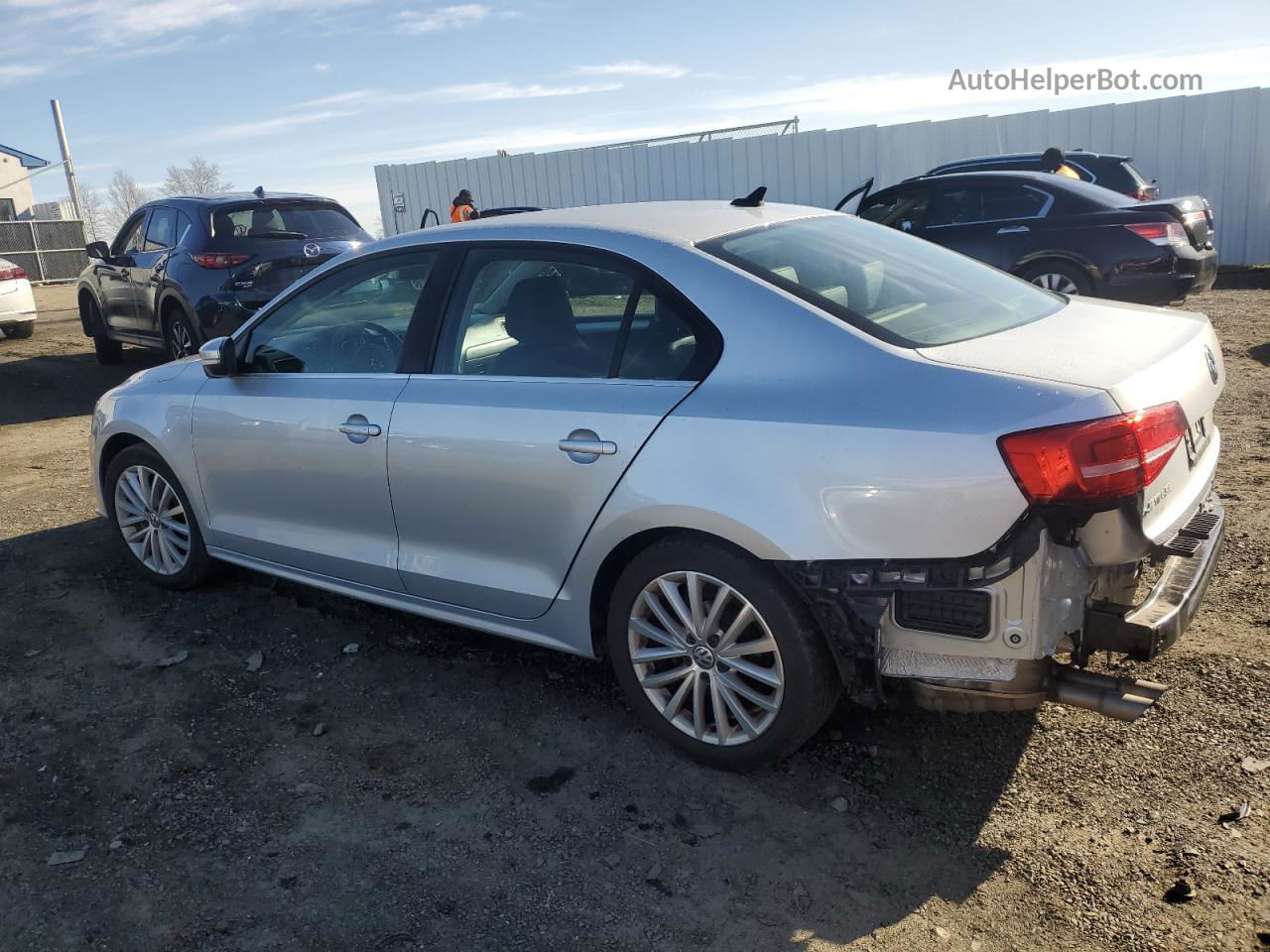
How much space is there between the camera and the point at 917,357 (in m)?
2.88

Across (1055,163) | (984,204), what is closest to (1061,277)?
(984,204)

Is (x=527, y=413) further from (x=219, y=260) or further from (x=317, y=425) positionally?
(x=219, y=260)

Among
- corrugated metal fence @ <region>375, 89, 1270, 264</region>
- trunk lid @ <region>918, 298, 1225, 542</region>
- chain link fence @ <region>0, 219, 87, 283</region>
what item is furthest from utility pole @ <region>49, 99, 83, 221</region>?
trunk lid @ <region>918, 298, 1225, 542</region>

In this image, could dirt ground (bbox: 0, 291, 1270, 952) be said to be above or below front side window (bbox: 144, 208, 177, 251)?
below

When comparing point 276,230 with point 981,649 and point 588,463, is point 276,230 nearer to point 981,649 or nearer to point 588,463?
point 588,463

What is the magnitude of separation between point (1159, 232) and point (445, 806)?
8778 mm

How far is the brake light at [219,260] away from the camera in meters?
9.30

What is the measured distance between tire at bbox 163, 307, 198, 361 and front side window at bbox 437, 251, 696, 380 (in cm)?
660

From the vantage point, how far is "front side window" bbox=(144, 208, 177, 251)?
9789mm

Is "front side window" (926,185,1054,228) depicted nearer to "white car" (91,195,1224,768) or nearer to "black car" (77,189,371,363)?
"black car" (77,189,371,363)

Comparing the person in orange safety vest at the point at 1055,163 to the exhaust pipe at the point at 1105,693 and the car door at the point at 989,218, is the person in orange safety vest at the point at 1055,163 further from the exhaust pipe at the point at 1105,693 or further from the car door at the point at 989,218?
the exhaust pipe at the point at 1105,693

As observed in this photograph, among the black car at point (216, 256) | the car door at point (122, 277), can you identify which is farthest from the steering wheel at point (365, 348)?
the car door at point (122, 277)

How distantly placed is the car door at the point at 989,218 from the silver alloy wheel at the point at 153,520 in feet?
Result: 24.5

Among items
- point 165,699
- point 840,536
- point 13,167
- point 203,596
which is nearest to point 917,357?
point 840,536
